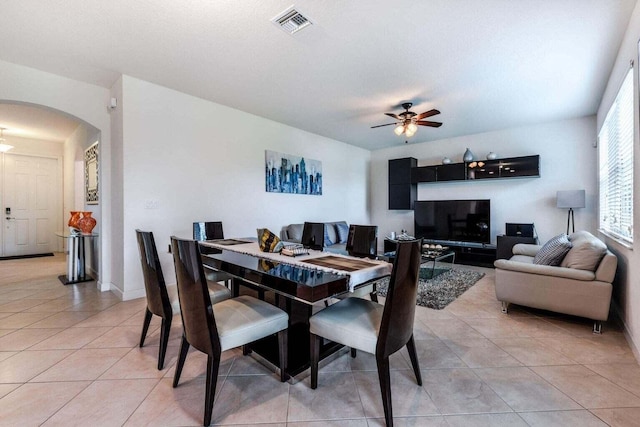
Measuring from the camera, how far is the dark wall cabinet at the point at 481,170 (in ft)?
16.8

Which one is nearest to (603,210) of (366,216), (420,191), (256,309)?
(420,191)

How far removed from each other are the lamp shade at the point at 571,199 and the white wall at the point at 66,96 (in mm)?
6777

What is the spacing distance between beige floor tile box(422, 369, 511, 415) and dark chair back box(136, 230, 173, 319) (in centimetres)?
179

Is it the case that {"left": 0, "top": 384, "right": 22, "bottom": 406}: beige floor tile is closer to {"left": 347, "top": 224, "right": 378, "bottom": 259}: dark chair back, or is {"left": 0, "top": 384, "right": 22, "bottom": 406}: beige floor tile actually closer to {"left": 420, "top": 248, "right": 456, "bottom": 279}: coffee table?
{"left": 347, "top": 224, "right": 378, "bottom": 259}: dark chair back

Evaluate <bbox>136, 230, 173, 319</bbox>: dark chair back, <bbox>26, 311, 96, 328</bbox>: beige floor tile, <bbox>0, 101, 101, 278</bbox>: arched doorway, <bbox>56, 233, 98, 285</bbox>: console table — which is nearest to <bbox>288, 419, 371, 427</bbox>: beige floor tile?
<bbox>136, 230, 173, 319</bbox>: dark chair back

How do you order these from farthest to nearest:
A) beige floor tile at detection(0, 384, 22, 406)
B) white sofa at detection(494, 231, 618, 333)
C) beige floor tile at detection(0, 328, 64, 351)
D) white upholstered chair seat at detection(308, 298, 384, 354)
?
1. white sofa at detection(494, 231, 618, 333)
2. beige floor tile at detection(0, 328, 64, 351)
3. beige floor tile at detection(0, 384, 22, 406)
4. white upholstered chair seat at detection(308, 298, 384, 354)

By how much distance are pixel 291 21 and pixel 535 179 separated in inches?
206

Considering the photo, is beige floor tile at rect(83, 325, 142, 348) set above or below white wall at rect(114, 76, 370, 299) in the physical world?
below

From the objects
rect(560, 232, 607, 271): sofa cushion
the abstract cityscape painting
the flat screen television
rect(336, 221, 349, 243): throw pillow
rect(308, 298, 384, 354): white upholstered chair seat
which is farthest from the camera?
rect(336, 221, 349, 243): throw pillow

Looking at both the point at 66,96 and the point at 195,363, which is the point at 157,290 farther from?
the point at 66,96

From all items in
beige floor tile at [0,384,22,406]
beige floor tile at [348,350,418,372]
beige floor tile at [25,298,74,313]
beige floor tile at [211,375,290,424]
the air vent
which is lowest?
beige floor tile at [348,350,418,372]

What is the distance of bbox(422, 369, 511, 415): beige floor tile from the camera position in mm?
1581

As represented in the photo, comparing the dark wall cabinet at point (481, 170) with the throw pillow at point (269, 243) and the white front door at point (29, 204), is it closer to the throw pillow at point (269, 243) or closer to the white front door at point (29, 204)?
the throw pillow at point (269, 243)

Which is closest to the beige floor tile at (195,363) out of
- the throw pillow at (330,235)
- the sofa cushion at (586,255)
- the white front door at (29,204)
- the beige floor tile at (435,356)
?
the beige floor tile at (435,356)
